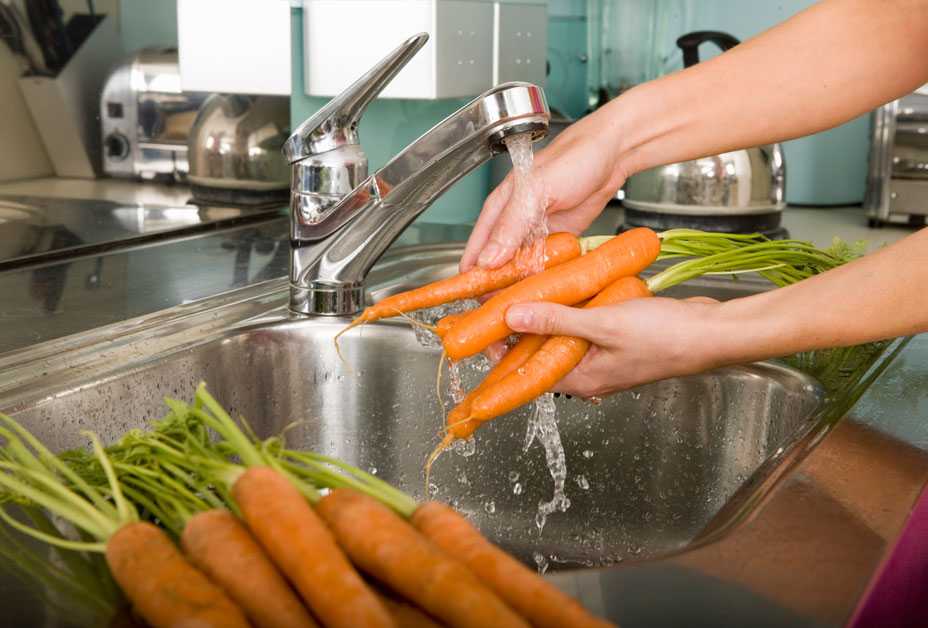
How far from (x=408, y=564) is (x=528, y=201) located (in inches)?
21.7

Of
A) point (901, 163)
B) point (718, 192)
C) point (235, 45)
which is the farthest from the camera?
point (901, 163)

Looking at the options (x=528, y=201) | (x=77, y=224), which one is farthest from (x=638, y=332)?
(x=77, y=224)

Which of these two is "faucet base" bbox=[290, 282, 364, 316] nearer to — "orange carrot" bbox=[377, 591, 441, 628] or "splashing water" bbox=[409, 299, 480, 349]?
"splashing water" bbox=[409, 299, 480, 349]

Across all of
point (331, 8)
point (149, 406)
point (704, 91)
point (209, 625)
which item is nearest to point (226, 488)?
point (209, 625)

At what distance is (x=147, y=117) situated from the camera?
138cm

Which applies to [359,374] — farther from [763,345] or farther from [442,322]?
[763,345]

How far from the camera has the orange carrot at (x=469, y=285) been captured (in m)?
1.02

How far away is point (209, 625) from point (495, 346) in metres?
0.61

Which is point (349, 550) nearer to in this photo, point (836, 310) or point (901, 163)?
point (836, 310)

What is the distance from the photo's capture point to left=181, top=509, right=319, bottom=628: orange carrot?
493 millimetres

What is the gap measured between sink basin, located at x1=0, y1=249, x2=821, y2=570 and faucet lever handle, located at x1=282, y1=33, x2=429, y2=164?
0.58 feet

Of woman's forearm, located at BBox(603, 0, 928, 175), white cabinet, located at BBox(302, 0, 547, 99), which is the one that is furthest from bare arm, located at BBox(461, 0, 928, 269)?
white cabinet, located at BBox(302, 0, 547, 99)

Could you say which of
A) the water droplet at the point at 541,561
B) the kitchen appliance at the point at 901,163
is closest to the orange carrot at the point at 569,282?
the water droplet at the point at 541,561

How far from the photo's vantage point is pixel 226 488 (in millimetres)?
576
